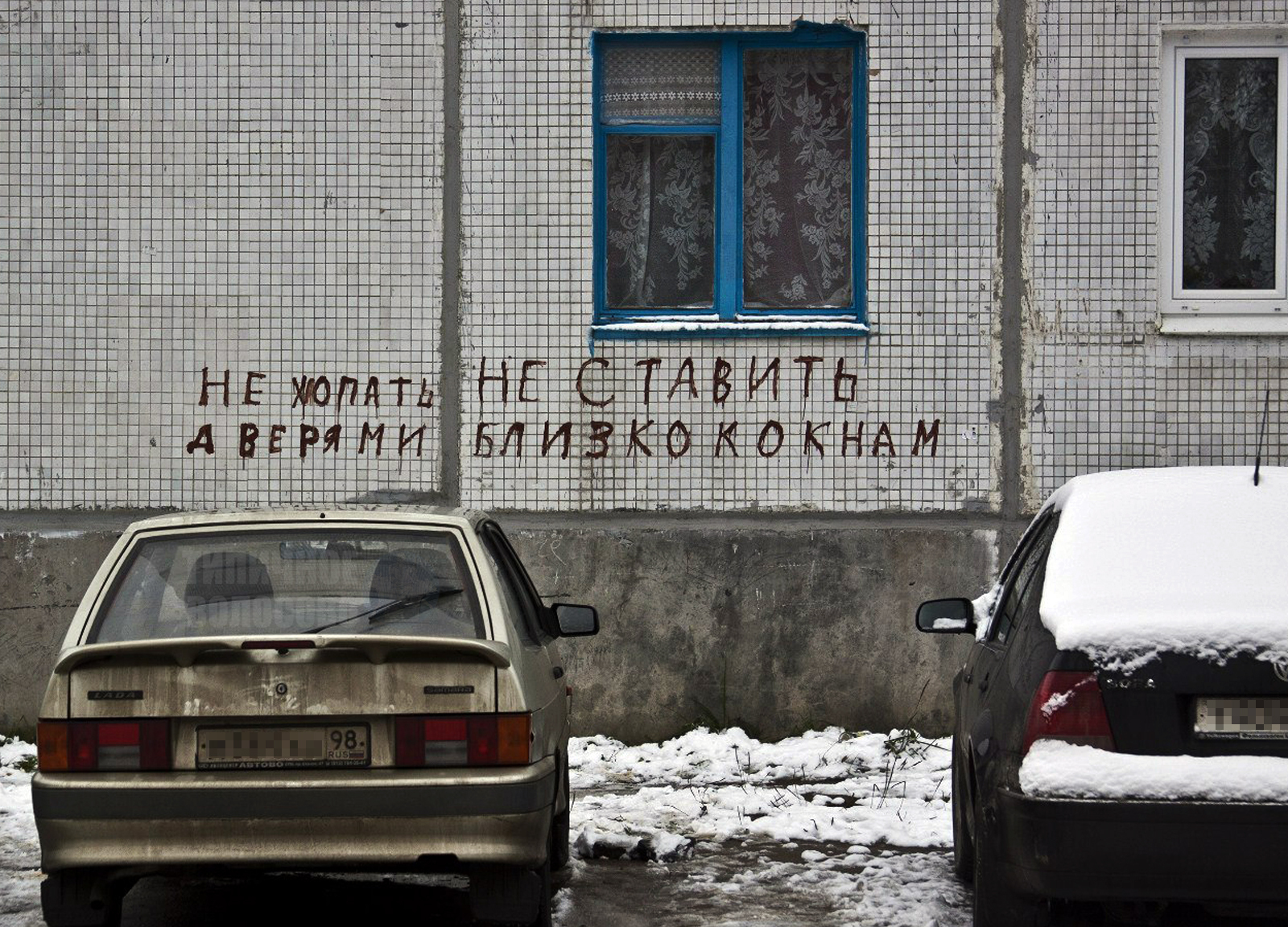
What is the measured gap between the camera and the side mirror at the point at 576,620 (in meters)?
6.18

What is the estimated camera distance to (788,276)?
32.0 feet

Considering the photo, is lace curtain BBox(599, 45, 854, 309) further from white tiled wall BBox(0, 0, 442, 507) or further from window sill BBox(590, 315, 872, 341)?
white tiled wall BBox(0, 0, 442, 507)

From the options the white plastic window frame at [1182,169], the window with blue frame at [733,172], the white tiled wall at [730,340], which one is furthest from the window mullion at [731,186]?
the white plastic window frame at [1182,169]

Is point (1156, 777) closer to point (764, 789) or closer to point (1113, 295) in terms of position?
point (764, 789)

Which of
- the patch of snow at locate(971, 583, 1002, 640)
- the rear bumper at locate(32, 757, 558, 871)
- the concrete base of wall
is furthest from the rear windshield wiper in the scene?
the concrete base of wall

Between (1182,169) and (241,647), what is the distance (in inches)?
271

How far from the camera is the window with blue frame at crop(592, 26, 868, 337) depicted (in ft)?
31.8

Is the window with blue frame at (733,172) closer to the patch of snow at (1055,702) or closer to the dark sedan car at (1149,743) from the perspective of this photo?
the dark sedan car at (1149,743)

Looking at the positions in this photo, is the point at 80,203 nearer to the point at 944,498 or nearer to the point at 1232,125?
the point at 944,498

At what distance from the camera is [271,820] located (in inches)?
184

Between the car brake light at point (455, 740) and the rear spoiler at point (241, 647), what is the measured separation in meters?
0.20

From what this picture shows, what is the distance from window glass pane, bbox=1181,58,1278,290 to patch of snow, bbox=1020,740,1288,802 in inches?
234

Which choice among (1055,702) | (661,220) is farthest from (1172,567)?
(661,220)

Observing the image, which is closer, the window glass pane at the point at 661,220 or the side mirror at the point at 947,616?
the side mirror at the point at 947,616
